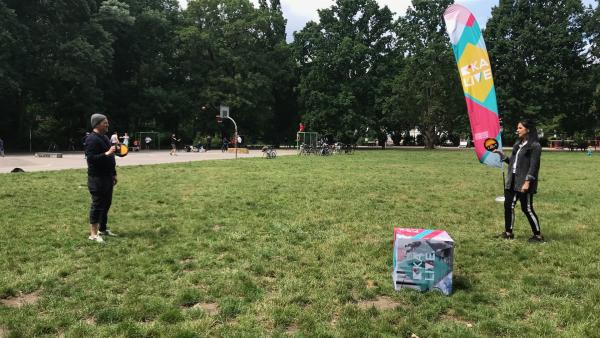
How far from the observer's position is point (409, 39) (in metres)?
49.7

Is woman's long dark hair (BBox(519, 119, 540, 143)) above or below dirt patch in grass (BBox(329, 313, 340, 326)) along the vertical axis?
above

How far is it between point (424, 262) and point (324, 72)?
1829 inches

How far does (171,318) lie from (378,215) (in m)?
5.61

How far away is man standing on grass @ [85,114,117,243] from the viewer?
254 inches

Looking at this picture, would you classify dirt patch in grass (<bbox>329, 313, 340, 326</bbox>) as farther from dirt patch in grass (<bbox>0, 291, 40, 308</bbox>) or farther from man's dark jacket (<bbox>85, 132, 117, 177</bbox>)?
man's dark jacket (<bbox>85, 132, 117, 177</bbox>)

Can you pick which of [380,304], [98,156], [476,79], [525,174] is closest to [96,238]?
[98,156]

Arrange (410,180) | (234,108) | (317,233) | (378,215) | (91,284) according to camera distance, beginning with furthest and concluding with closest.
Answer: (234,108) < (410,180) < (378,215) < (317,233) < (91,284)

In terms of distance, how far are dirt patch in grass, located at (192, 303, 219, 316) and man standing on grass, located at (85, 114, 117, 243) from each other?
2899 mm

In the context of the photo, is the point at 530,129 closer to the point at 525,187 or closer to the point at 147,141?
the point at 525,187

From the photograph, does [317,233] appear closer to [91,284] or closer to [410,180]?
[91,284]

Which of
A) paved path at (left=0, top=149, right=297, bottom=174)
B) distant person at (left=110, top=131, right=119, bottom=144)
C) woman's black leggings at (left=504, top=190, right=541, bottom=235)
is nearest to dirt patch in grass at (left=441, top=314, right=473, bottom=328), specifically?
woman's black leggings at (left=504, top=190, right=541, bottom=235)

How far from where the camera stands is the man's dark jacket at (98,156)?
643 centimetres

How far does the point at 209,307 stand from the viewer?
4.29 metres

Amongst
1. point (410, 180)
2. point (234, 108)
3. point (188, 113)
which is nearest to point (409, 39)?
point (234, 108)
